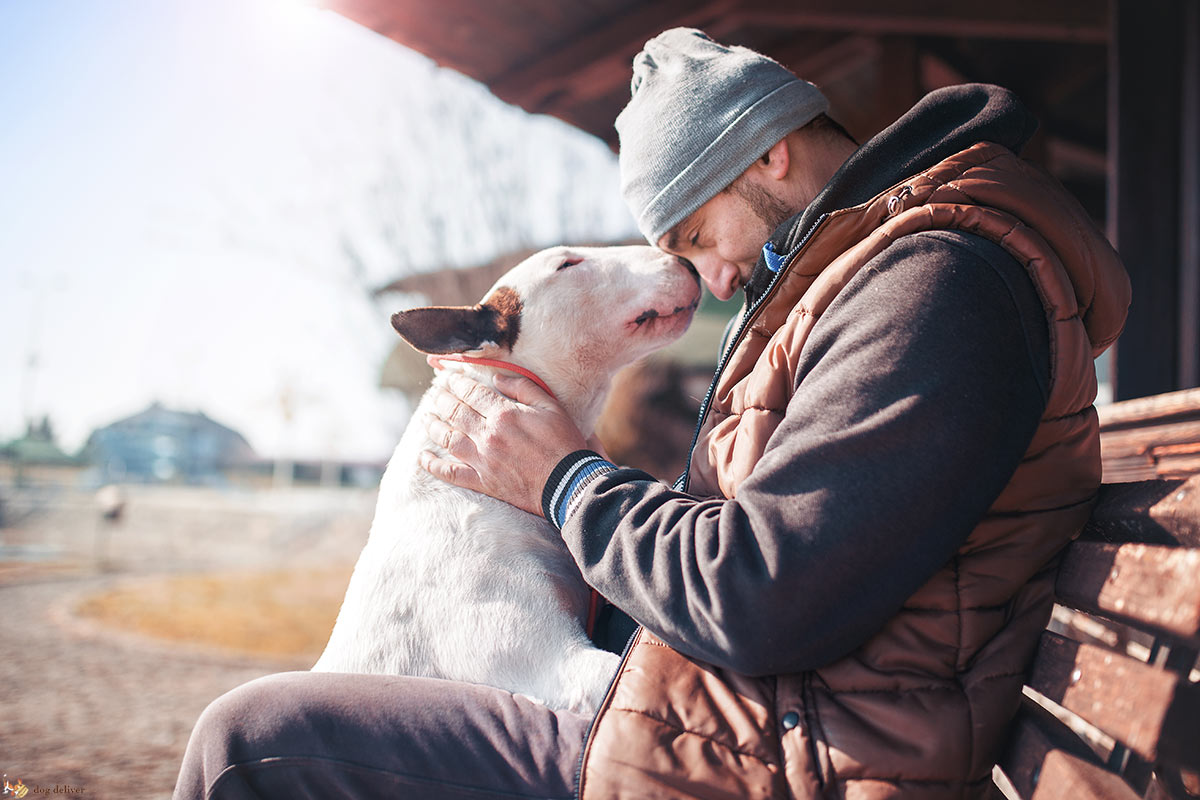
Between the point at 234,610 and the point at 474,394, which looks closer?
the point at 474,394

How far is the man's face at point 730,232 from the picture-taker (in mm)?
1914

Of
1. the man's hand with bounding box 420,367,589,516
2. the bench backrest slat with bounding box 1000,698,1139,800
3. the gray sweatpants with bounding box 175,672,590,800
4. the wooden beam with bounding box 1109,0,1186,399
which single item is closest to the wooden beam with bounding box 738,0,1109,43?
the wooden beam with bounding box 1109,0,1186,399

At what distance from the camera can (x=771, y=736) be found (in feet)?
3.59

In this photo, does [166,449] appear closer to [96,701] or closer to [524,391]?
[96,701]

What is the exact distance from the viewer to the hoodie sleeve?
3.29 ft

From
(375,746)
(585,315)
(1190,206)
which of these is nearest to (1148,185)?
(1190,206)

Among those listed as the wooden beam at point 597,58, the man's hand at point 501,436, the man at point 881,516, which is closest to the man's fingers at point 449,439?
the man's hand at point 501,436

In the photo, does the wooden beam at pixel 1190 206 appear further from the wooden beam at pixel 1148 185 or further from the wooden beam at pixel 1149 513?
the wooden beam at pixel 1149 513

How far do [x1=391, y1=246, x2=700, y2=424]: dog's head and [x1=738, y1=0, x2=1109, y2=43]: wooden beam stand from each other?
9.40 feet

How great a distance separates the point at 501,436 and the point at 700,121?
901 millimetres

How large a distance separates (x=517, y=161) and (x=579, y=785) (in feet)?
21.0

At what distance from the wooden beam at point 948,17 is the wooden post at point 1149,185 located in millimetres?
786

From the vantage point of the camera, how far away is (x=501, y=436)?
1.72 meters

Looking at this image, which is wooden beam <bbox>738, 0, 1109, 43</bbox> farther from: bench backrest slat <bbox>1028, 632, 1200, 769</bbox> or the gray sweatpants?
the gray sweatpants
